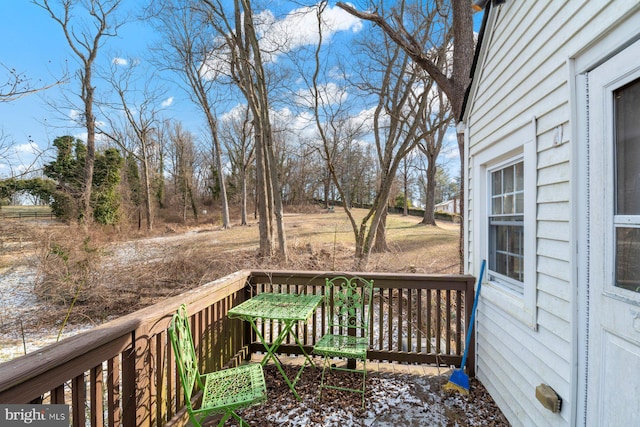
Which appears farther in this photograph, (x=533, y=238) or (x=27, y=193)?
(x=27, y=193)

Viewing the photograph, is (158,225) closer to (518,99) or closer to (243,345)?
(243,345)

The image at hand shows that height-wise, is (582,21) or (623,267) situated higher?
(582,21)

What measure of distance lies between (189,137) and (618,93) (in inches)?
1091

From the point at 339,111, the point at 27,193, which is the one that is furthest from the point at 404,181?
the point at 27,193

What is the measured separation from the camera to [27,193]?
29.7 feet

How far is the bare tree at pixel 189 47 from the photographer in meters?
9.38

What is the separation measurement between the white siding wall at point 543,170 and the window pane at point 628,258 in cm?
26

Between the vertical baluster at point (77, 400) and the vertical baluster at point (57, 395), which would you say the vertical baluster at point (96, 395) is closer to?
the vertical baluster at point (77, 400)

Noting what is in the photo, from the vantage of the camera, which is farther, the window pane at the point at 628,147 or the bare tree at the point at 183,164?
the bare tree at the point at 183,164

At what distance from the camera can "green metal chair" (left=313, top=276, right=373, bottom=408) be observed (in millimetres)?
2637

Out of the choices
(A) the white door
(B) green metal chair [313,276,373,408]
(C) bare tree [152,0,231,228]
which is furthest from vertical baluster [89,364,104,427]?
(C) bare tree [152,0,231,228]

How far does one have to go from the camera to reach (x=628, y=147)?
1361 millimetres

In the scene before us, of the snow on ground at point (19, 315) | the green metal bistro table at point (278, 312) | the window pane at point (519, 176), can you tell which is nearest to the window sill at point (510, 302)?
the window pane at point (519, 176)

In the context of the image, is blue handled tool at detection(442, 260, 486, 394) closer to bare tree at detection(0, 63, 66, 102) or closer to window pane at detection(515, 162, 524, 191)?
window pane at detection(515, 162, 524, 191)
